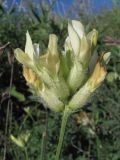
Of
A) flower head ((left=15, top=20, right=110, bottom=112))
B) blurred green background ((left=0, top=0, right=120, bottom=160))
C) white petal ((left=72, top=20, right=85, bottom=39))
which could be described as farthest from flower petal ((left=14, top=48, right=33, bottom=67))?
blurred green background ((left=0, top=0, right=120, bottom=160))

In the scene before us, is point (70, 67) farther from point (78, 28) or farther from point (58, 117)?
point (58, 117)

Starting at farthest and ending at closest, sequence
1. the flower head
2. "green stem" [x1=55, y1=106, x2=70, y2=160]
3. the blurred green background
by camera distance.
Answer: the blurred green background
the flower head
"green stem" [x1=55, y1=106, x2=70, y2=160]

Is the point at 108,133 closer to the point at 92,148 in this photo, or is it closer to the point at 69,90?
the point at 92,148

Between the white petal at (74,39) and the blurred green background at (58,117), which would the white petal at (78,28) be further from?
the blurred green background at (58,117)

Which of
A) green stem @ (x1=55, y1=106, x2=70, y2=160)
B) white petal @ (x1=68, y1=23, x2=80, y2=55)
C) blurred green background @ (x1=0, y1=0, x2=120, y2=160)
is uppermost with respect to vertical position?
white petal @ (x1=68, y1=23, x2=80, y2=55)

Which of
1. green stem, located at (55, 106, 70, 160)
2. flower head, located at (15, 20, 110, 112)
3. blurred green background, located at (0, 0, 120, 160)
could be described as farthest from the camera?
blurred green background, located at (0, 0, 120, 160)

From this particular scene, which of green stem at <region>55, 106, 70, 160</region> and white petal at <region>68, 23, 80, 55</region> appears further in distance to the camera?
white petal at <region>68, 23, 80, 55</region>

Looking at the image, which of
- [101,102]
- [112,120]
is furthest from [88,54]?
[101,102]

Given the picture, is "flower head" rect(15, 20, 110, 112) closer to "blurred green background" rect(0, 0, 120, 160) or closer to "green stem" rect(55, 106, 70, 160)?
"green stem" rect(55, 106, 70, 160)

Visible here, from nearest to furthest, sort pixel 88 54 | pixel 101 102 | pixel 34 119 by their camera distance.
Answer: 1. pixel 88 54
2. pixel 101 102
3. pixel 34 119

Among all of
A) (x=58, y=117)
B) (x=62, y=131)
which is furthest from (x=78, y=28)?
(x=58, y=117)

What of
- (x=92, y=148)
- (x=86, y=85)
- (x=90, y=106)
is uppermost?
(x=86, y=85)
